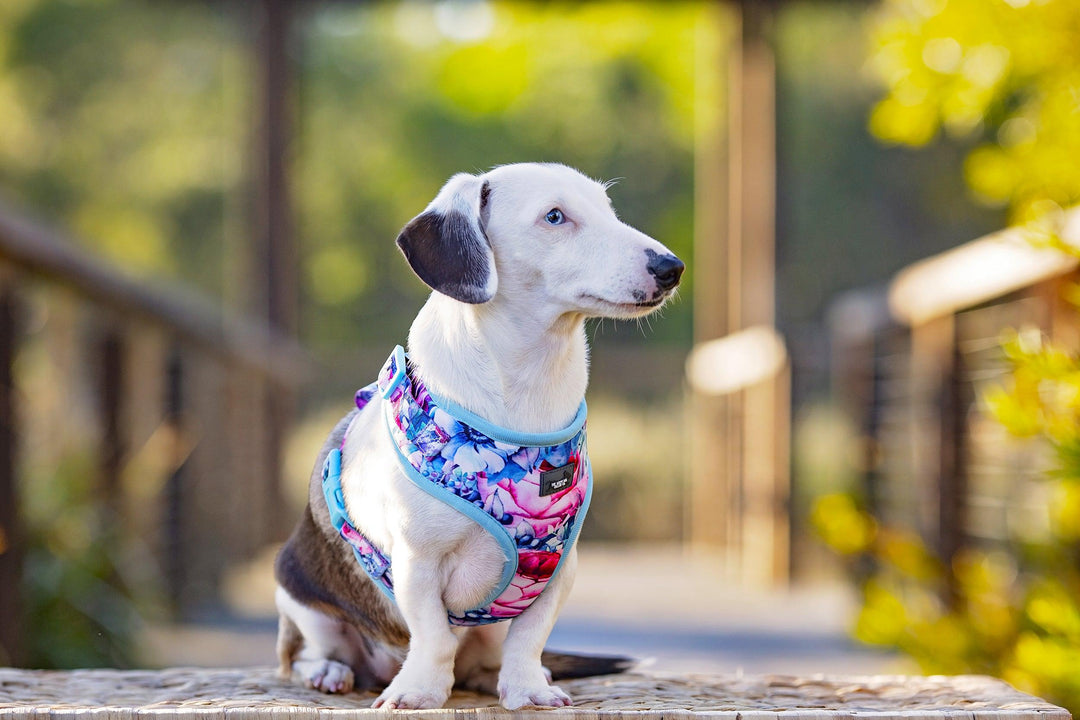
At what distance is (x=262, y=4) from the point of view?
5797 millimetres

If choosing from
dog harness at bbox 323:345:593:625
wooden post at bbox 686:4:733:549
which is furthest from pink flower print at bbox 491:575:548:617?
wooden post at bbox 686:4:733:549

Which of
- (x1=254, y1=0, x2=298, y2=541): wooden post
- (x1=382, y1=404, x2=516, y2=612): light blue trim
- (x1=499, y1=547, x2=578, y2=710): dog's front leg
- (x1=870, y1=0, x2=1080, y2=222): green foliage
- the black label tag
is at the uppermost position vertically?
(x1=254, y1=0, x2=298, y2=541): wooden post

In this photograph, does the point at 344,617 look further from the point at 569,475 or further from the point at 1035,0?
the point at 1035,0

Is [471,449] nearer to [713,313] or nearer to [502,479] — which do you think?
[502,479]

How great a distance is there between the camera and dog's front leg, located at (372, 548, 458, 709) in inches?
61.8

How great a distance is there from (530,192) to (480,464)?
1.19ft

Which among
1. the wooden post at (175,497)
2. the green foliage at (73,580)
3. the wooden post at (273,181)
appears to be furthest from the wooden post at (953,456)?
the wooden post at (273,181)

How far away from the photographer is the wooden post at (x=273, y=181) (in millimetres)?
5789

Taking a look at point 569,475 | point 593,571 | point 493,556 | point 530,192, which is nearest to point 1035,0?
point 530,192

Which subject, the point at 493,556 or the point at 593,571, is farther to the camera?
the point at 593,571

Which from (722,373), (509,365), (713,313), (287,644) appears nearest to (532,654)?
(509,365)

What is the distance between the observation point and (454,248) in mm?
1576

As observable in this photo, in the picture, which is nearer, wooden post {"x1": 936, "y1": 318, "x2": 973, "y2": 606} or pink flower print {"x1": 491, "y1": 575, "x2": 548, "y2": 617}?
pink flower print {"x1": 491, "y1": 575, "x2": 548, "y2": 617}

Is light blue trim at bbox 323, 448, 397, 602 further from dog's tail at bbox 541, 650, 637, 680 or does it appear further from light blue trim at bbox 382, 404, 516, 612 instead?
dog's tail at bbox 541, 650, 637, 680
